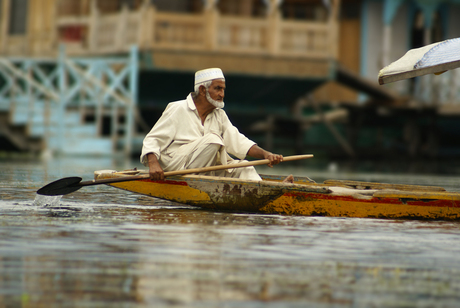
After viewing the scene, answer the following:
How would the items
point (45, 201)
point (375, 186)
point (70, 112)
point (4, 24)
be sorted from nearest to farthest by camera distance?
1. point (45, 201)
2. point (375, 186)
3. point (70, 112)
4. point (4, 24)

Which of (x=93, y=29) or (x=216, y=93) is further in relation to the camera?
(x=93, y=29)

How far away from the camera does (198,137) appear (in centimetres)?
682

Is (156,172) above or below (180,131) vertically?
below

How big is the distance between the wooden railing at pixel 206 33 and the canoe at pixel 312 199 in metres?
12.3

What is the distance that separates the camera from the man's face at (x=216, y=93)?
6.73 meters

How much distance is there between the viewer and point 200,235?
4.86 meters

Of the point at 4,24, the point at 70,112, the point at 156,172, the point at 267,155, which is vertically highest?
the point at 4,24

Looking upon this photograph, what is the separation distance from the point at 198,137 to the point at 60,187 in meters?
1.24

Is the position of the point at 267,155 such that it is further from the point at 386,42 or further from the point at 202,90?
the point at 386,42

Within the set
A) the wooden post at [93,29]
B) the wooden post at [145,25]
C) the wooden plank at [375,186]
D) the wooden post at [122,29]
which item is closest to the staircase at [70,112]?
the wooden post at [145,25]

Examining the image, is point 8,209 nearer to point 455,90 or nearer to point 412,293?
point 412,293

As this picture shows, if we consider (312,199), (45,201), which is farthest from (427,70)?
(45,201)

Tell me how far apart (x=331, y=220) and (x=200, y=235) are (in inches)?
60.6

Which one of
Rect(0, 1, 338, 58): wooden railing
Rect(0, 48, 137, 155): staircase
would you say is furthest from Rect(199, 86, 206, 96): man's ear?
Rect(0, 1, 338, 58): wooden railing
